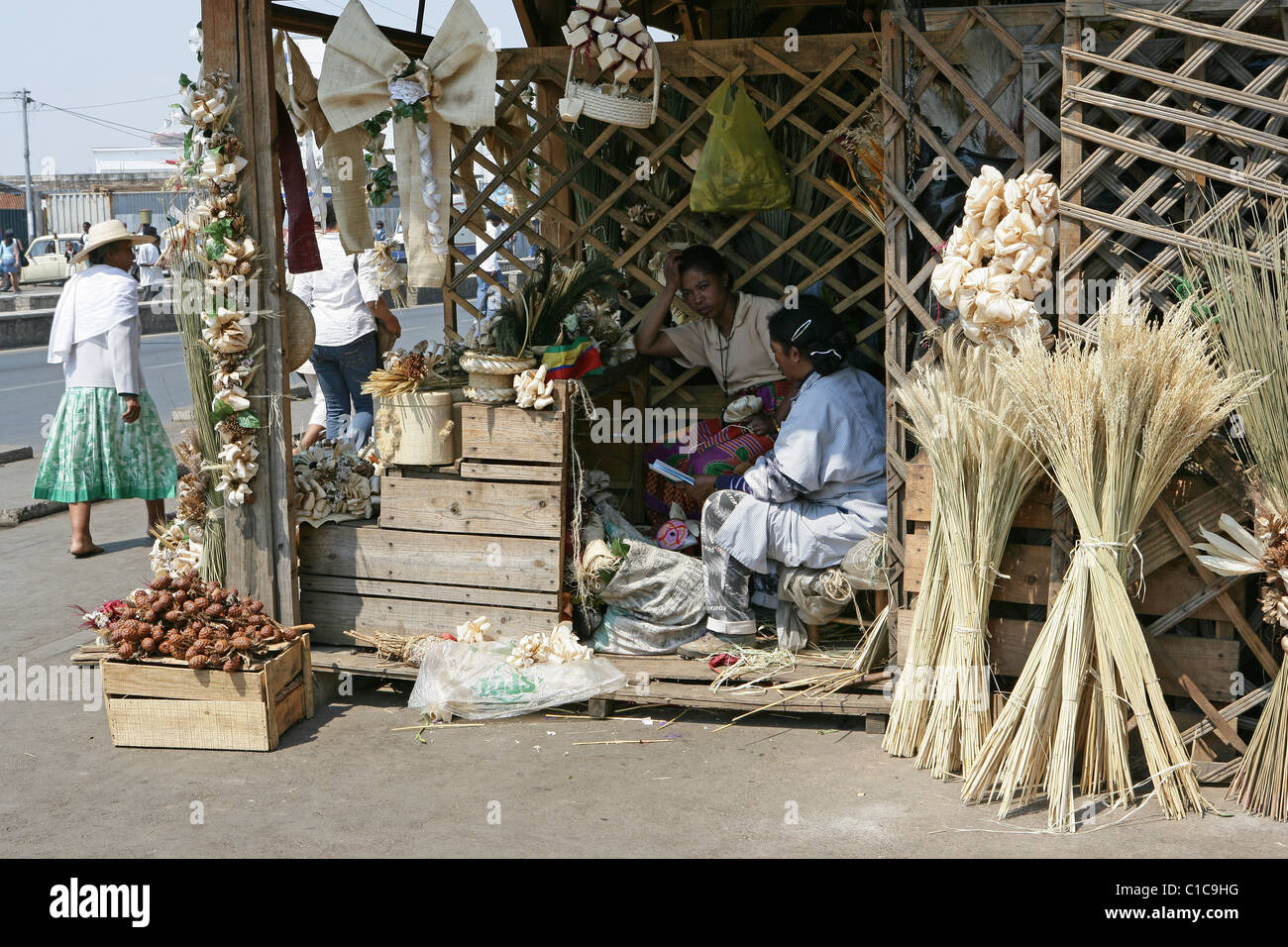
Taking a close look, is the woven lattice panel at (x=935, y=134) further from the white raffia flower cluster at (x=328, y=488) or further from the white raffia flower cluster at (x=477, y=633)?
the white raffia flower cluster at (x=328, y=488)

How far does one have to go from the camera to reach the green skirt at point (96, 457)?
626cm

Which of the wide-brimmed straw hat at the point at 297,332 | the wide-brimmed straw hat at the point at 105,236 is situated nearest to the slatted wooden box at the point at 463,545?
the wide-brimmed straw hat at the point at 297,332

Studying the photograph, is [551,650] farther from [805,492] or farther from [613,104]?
[613,104]

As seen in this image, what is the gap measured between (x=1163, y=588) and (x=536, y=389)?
2.18 m

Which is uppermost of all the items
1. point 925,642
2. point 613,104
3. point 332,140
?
point 613,104

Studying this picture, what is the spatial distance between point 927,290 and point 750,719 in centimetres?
160

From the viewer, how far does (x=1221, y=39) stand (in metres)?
3.22

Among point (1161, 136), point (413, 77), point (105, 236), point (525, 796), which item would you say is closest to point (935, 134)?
point (1161, 136)

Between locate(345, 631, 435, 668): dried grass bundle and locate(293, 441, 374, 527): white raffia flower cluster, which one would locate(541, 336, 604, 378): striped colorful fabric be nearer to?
locate(293, 441, 374, 527): white raffia flower cluster

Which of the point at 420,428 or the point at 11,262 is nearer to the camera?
the point at 420,428

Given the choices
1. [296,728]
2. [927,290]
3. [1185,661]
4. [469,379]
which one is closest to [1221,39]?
[927,290]

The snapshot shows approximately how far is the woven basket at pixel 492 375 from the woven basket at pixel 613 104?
102cm

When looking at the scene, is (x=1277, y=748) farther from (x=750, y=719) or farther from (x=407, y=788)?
(x=407, y=788)

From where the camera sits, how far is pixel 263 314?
4184mm
